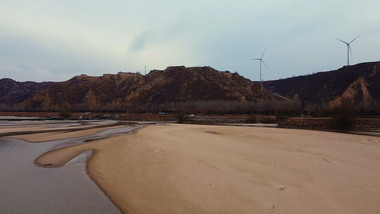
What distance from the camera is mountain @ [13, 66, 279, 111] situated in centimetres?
10719

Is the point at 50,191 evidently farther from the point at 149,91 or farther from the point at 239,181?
the point at 149,91

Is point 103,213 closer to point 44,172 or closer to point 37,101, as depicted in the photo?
point 44,172

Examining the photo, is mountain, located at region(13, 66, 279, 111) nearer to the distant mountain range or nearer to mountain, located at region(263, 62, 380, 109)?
the distant mountain range

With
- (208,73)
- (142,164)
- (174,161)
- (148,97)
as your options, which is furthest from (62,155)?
(208,73)

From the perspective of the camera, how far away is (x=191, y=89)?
111 metres

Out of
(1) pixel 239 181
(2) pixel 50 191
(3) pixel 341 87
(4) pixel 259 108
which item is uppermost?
(3) pixel 341 87

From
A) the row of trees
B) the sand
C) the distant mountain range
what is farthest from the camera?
the distant mountain range

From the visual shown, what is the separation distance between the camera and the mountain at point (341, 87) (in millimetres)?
84000

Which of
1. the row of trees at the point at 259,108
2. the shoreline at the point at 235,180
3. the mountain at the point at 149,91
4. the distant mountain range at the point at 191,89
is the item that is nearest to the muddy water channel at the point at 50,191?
the shoreline at the point at 235,180

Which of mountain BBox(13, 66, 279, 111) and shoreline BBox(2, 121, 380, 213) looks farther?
mountain BBox(13, 66, 279, 111)

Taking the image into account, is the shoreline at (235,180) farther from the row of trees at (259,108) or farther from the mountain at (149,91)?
the mountain at (149,91)

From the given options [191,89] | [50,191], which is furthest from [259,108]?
[50,191]

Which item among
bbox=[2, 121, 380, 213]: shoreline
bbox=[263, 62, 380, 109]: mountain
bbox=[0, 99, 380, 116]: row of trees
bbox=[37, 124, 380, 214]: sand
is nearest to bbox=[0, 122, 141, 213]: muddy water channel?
bbox=[2, 121, 380, 213]: shoreline

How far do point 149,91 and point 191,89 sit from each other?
70.6ft
